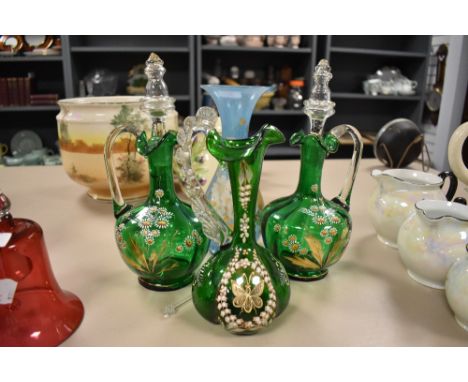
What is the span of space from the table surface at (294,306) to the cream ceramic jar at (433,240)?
3 cm

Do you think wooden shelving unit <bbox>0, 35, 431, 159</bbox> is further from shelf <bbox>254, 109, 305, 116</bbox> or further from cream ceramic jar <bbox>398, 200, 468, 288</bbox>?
cream ceramic jar <bbox>398, 200, 468, 288</bbox>

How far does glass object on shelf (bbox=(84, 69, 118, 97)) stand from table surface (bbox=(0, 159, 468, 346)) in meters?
1.57

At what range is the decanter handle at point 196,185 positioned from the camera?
1.52ft

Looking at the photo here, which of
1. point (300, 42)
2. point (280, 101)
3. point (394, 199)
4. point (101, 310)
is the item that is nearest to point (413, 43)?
point (300, 42)

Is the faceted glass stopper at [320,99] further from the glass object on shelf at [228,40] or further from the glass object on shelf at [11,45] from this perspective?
the glass object on shelf at [11,45]

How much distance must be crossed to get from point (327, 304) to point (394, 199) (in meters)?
0.24

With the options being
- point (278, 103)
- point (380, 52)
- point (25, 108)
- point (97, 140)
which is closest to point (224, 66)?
point (278, 103)

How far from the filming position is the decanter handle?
0.46 metres

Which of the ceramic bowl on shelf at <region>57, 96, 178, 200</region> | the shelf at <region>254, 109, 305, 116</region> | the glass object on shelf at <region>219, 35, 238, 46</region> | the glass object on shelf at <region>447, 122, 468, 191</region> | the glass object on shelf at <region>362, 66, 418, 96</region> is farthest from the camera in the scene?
the glass object on shelf at <region>362, 66, 418, 96</region>

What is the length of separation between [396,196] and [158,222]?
40 centimetres

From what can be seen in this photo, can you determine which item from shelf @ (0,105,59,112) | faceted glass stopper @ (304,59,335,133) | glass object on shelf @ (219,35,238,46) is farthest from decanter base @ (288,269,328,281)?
shelf @ (0,105,59,112)

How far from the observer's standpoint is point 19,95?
223cm

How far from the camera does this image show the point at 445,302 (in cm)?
55

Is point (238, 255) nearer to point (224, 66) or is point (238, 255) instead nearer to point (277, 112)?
point (277, 112)
